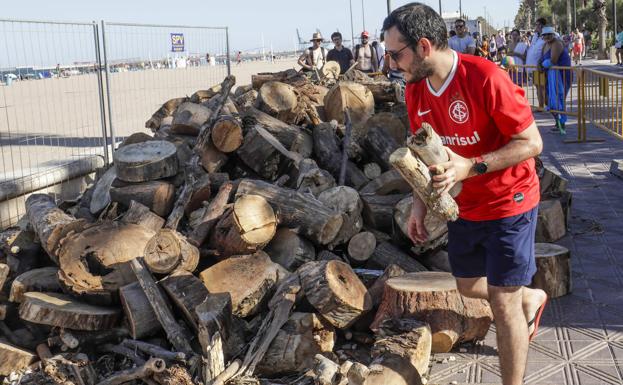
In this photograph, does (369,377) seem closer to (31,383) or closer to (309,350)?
(309,350)

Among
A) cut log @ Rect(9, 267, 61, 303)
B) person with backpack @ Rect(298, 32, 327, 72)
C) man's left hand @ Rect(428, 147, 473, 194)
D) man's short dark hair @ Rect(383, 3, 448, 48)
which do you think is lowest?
cut log @ Rect(9, 267, 61, 303)

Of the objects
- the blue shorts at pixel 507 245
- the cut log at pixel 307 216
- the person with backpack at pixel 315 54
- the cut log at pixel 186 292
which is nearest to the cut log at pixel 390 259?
the cut log at pixel 307 216

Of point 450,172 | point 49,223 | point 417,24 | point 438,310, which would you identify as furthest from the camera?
point 49,223

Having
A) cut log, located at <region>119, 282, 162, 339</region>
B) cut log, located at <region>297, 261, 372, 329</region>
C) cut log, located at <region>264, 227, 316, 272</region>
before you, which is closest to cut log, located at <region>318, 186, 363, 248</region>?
cut log, located at <region>264, 227, 316, 272</region>

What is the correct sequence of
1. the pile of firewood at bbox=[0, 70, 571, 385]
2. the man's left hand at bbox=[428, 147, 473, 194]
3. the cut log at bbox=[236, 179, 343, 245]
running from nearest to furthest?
1. the man's left hand at bbox=[428, 147, 473, 194]
2. the pile of firewood at bbox=[0, 70, 571, 385]
3. the cut log at bbox=[236, 179, 343, 245]

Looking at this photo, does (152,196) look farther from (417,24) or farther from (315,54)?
(315,54)

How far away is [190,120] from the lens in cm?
689

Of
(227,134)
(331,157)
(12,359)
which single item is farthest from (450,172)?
(331,157)

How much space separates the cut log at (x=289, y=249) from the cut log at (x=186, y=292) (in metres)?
0.72

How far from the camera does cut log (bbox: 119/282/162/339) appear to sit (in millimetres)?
4086

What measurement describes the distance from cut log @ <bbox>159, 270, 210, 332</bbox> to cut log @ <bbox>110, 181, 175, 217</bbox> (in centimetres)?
134

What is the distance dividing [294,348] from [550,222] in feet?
9.31

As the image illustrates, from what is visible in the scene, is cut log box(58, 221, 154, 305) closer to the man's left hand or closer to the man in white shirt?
the man's left hand

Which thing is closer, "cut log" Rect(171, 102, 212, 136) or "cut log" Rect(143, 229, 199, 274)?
"cut log" Rect(143, 229, 199, 274)
